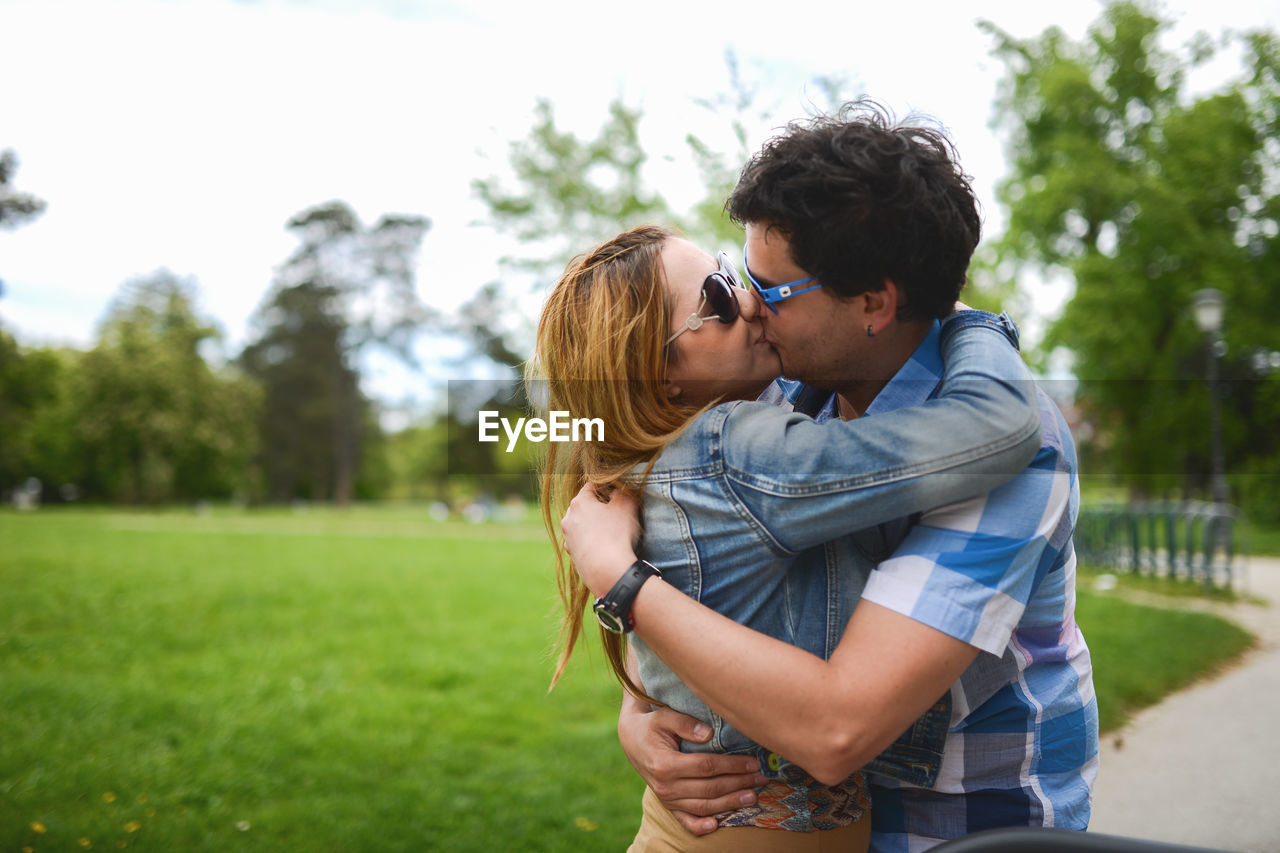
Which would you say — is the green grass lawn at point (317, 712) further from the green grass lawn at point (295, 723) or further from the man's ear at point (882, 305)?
the man's ear at point (882, 305)

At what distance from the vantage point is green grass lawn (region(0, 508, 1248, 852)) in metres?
4.76

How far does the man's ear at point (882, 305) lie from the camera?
5.70 ft

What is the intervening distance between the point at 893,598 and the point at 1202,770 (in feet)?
17.1

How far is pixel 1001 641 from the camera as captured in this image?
4.70ft

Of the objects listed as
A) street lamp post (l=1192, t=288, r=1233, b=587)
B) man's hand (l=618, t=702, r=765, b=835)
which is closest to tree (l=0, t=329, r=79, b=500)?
street lamp post (l=1192, t=288, r=1233, b=587)

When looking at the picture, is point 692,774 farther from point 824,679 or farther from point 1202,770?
point 1202,770

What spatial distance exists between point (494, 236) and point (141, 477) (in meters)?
44.2

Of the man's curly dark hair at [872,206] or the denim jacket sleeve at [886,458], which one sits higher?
the man's curly dark hair at [872,206]

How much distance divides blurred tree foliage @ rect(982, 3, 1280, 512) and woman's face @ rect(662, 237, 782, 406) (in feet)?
70.3

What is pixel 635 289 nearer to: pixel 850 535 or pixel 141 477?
pixel 850 535

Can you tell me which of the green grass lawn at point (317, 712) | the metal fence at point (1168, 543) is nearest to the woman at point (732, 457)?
the green grass lawn at point (317, 712)

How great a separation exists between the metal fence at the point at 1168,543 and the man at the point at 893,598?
483 inches
